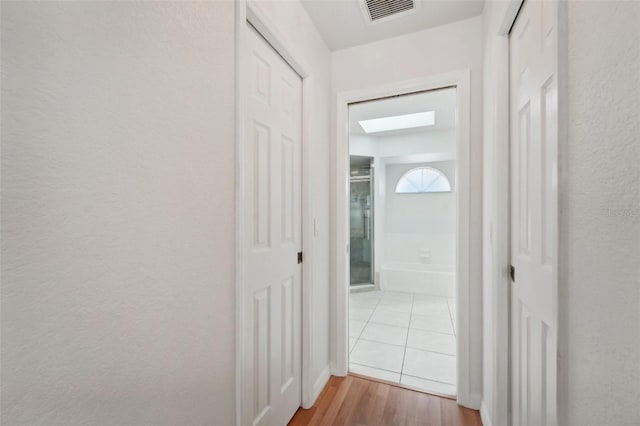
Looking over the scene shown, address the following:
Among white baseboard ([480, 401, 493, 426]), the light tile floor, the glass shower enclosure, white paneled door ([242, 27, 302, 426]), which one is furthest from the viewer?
the glass shower enclosure

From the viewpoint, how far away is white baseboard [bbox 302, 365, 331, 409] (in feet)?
5.77

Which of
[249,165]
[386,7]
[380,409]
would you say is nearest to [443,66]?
[386,7]

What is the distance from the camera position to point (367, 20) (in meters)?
1.77

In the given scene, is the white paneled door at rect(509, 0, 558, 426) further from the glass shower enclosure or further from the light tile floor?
A: the glass shower enclosure

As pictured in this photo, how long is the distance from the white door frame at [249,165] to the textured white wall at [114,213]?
0.07 meters

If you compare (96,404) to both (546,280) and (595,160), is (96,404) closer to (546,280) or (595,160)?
(595,160)

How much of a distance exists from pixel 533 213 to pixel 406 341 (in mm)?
1984

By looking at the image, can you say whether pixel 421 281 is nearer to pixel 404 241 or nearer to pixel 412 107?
pixel 404 241

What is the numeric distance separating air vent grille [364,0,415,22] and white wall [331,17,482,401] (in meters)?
0.25

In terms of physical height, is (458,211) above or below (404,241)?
above

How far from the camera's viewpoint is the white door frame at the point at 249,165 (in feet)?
3.50

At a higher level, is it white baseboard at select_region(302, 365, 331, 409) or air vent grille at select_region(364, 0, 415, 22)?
air vent grille at select_region(364, 0, 415, 22)

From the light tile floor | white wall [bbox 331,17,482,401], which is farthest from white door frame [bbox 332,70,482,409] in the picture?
the light tile floor

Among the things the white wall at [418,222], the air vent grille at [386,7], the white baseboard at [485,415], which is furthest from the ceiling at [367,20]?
the white wall at [418,222]
